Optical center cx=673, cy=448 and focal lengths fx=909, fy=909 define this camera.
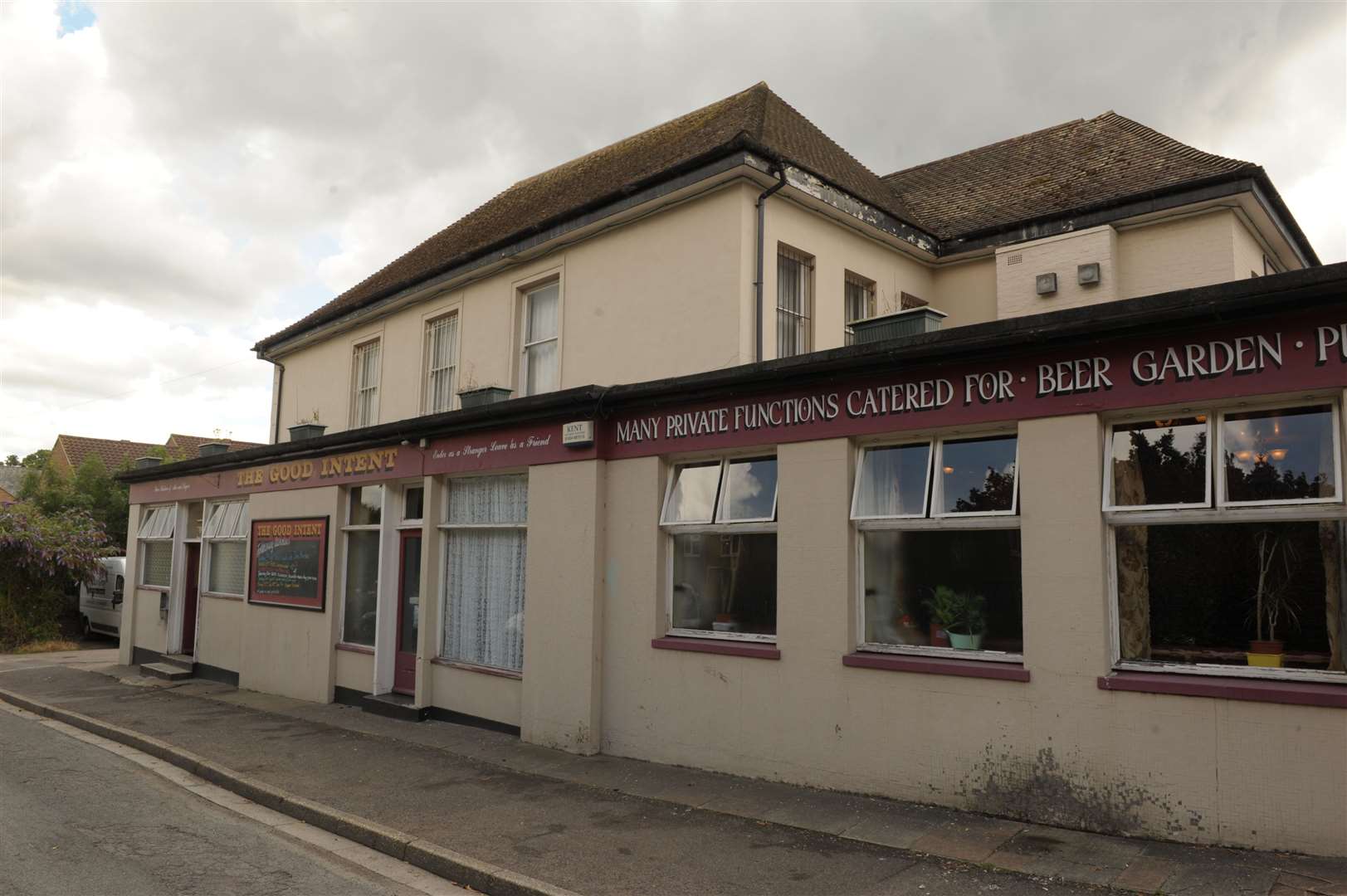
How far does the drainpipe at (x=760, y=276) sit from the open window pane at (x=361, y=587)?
6.44 metres

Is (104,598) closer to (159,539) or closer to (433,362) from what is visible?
(159,539)

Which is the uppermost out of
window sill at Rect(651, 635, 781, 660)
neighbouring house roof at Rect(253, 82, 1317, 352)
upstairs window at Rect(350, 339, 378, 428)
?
neighbouring house roof at Rect(253, 82, 1317, 352)

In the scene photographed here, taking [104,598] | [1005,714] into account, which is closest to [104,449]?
[104,598]

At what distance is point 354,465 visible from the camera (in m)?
13.1

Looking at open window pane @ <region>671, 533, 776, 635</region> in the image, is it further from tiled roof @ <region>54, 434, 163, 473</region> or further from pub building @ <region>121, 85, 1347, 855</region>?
tiled roof @ <region>54, 434, 163, 473</region>

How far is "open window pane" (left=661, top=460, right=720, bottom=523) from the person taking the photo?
350 inches

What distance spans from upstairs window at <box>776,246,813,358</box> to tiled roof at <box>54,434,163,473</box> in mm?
39423

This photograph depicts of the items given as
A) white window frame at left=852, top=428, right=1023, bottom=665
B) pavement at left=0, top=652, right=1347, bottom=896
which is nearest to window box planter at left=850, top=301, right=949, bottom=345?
white window frame at left=852, top=428, right=1023, bottom=665

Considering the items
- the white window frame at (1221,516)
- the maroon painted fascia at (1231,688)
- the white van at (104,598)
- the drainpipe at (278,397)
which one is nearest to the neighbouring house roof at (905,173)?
the drainpipe at (278,397)

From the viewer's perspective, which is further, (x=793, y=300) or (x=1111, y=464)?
(x=793, y=300)

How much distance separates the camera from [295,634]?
13.8 meters

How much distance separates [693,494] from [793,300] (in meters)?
3.38

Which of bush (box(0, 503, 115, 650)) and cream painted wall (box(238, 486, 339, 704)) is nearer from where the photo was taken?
cream painted wall (box(238, 486, 339, 704))

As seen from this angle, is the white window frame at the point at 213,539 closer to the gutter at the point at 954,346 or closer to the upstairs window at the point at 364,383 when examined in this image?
→ the upstairs window at the point at 364,383
